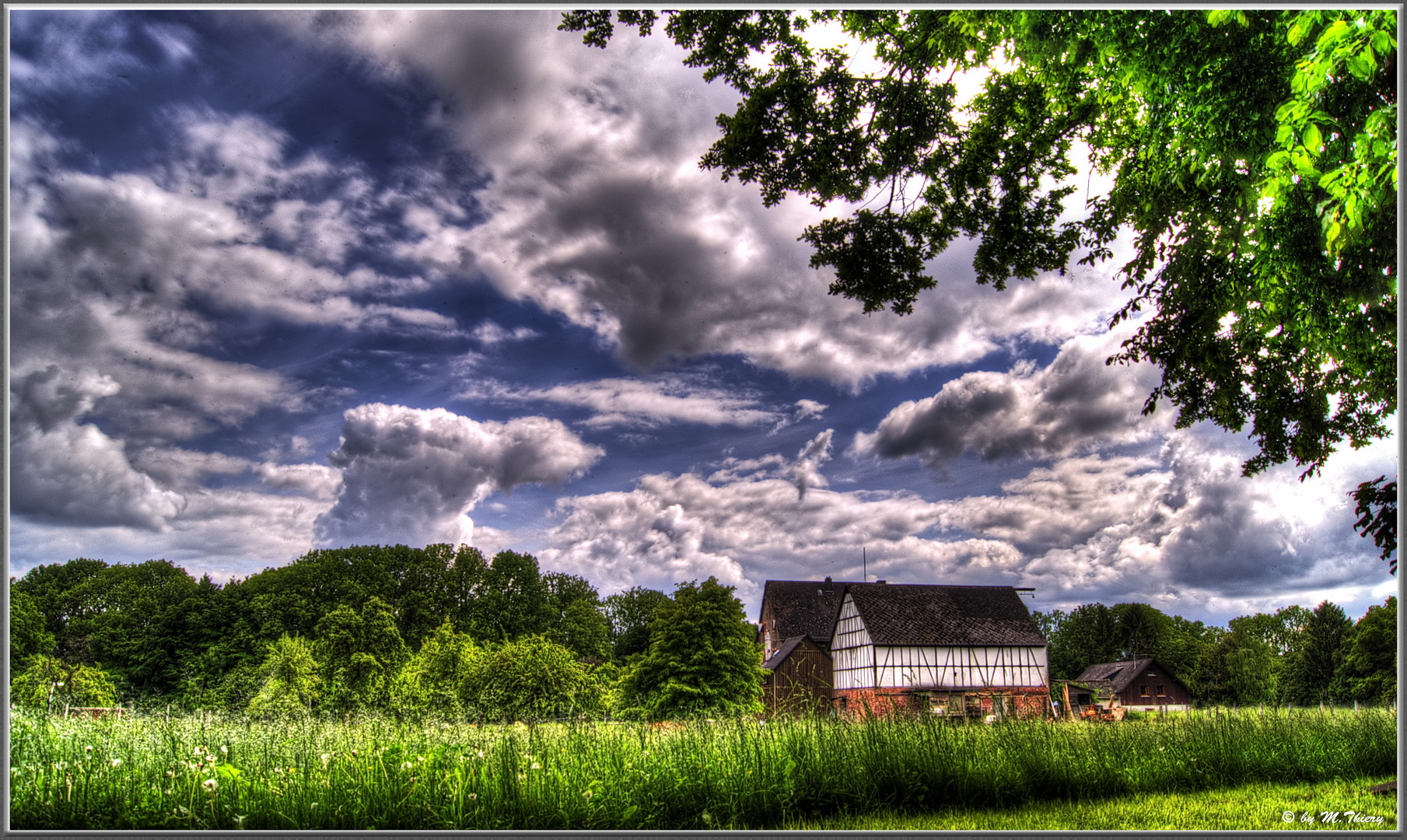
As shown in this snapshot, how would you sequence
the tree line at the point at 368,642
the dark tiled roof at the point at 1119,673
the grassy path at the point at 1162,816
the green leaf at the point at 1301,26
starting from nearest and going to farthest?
the green leaf at the point at 1301,26 < the grassy path at the point at 1162,816 < the tree line at the point at 368,642 < the dark tiled roof at the point at 1119,673

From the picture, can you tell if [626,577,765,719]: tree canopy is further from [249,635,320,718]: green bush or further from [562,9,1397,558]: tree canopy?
[562,9,1397,558]: tree canopy

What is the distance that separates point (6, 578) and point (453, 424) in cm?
469

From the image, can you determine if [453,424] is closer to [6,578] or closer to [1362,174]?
[6,578]

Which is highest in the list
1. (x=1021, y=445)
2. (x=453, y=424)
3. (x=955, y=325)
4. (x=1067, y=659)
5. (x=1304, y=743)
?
(x=955, y=325)

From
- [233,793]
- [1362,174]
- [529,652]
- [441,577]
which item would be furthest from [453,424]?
[441,577]

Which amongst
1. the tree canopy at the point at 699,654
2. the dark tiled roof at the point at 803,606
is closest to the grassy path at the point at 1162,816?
the tree canopy at the point at 699,654

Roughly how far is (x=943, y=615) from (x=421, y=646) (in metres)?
17.7

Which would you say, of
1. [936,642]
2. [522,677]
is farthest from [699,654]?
[936,642]

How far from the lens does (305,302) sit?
7.59 meters

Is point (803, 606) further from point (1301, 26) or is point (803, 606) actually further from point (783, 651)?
point (1301, 26)

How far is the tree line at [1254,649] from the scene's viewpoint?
30.6 ft

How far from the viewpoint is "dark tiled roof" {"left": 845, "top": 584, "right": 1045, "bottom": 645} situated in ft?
84.1

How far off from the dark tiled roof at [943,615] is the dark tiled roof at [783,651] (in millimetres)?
5295

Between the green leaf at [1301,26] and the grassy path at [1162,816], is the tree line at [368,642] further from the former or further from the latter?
the green leaf at [1301,26]
